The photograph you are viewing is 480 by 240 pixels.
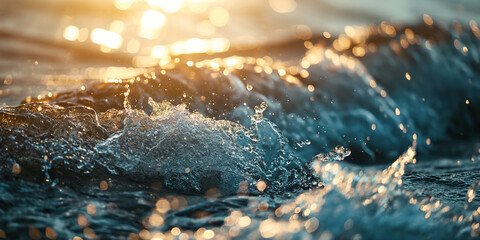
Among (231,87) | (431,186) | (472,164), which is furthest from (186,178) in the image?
(472,164)

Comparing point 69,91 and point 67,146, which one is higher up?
point 69,91

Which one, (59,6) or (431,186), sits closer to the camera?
(431,186)

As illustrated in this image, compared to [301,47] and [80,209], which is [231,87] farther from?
[301,47]

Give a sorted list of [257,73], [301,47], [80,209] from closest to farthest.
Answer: [80,209], [257,73], [301,47]

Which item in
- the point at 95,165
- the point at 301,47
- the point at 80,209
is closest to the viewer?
the point at 80,209

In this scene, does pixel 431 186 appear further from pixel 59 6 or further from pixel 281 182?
pixel 59 6

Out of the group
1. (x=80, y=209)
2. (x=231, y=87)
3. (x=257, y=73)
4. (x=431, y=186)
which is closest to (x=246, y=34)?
(x=257, y=73)

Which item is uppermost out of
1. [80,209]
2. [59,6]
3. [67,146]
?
[59,6]
